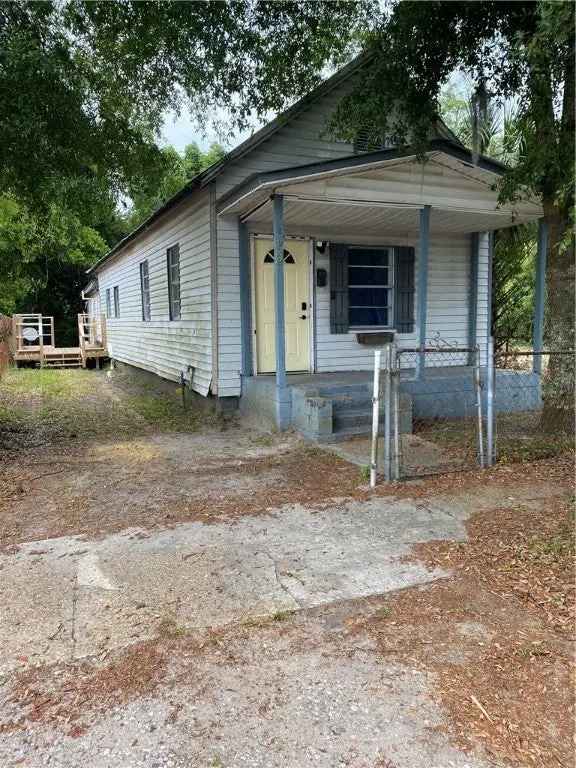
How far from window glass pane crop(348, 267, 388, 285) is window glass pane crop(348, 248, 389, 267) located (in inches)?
3.2

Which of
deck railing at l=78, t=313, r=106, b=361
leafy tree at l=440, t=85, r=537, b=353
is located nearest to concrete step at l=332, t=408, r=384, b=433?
leafy tree at l=440, t=85, r=537, b=353

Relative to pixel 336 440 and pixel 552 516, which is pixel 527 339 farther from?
pixel 552 516

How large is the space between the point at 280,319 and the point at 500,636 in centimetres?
487

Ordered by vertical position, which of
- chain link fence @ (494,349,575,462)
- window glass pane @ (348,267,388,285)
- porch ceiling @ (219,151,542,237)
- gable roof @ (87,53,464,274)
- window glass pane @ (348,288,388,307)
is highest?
gable roof @ (87,53,464,274)

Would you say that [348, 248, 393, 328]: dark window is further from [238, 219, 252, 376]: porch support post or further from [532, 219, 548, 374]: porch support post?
[532, 219, 548, 374]: porch support post

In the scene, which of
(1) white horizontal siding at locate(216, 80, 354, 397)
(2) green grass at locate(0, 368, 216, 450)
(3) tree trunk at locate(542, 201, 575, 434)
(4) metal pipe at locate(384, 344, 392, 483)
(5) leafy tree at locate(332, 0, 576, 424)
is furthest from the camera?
(1) white horizontal siding at locate(216, 80, 354, 397)

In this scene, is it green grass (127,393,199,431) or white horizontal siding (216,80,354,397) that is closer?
white horizontal siding (216,80,354,397)

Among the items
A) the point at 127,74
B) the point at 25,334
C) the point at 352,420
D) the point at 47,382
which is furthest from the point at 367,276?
the point at 25,334

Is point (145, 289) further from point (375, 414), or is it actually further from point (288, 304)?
point (375, 414)

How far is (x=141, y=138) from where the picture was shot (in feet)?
23.3

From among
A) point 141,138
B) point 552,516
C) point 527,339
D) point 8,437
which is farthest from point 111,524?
point 527,339

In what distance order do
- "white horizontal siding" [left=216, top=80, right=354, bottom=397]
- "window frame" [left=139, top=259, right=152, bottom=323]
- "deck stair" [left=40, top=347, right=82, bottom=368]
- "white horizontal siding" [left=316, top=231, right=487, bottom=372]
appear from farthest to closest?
"deck stair" [left=40, top=347, right=82, bottom=368] → "window frame" [left=139, top=259, right=152, bottom=323] → "white horizontal siding" [left=316, top=231, right=487, bottom=372] → "white horizontal siding" [left=216, top=80, right=354, bottom=397]

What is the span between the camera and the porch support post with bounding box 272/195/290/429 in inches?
260

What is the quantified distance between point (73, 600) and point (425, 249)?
6104 millimetres
